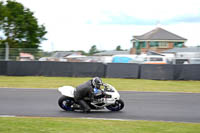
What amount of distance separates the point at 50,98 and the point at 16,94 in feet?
6.32

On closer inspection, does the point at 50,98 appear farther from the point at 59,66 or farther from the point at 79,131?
the point at 59,66

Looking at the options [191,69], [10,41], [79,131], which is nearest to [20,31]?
[10,41]

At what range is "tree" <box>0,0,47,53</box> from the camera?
42719mm

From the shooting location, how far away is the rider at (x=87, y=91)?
9.46 metres

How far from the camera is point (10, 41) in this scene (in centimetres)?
4256

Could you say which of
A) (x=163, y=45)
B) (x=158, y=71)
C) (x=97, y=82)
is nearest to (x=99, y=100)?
(x=97, y=82)

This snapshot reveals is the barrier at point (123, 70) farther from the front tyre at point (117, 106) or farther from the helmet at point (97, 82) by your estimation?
the helmet at point (97, 82)

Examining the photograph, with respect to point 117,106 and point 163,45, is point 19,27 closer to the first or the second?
point 163,45

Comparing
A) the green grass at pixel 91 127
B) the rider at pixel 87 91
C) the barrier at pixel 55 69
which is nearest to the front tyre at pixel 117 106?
the rider at pixel 87 91

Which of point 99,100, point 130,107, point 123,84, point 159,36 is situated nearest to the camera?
point 99,100

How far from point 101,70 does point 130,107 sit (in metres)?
10.7

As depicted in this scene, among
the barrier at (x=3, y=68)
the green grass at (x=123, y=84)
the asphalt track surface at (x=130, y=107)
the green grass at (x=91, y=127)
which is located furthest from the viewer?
the barrier at (x=3, y=68)

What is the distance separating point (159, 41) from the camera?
58969mm

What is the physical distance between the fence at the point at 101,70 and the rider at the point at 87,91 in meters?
11.1
